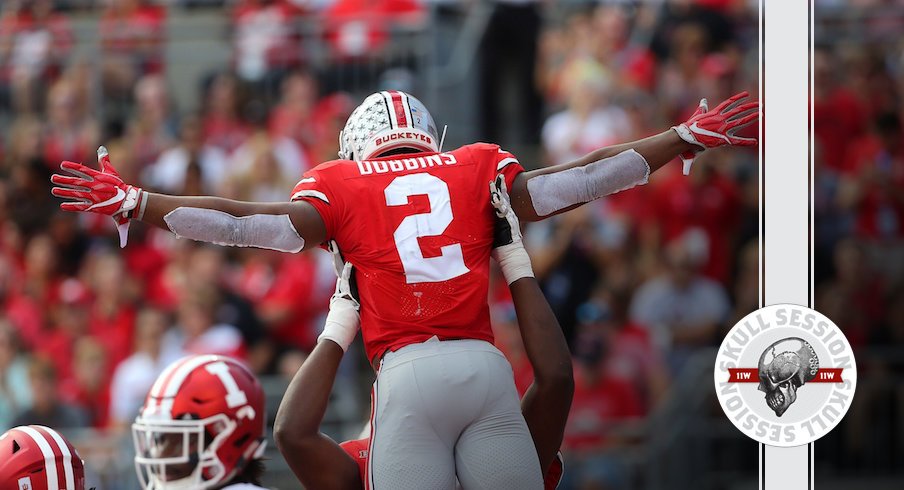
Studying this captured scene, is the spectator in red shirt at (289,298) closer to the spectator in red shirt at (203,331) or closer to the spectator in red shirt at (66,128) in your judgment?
the spectator in red shirt at (203,331)

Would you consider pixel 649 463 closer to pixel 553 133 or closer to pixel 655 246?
pixel 655 246

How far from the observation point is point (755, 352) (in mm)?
4910

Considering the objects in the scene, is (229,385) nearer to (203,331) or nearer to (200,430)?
(200,430)

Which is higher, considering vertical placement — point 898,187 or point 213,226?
point 898,187

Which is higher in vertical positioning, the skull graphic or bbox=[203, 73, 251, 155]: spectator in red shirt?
bbox=[203, 73, 251, 155]: spectator in red shirt

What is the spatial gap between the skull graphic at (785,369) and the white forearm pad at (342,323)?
150 cm

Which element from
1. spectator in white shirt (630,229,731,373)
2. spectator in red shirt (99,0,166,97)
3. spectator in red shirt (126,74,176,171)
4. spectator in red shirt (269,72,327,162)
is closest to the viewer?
spectator in white shirt (630,229,731,373)

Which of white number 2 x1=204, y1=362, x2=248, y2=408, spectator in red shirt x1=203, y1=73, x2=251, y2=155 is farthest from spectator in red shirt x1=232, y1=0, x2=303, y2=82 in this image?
white number 2 x1=204, y1=362, x2=248, y2=408

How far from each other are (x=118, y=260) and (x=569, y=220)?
146 inches

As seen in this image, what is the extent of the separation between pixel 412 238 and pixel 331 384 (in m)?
0.65

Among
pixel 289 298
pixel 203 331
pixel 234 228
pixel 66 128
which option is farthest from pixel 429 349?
pixel 66 128

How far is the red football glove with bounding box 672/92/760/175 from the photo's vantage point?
5328 mm

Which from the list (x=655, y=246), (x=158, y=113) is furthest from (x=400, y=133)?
(x=158, y=113)

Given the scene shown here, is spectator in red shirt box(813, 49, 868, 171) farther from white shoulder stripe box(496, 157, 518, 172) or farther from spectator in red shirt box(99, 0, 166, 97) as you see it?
white shoulder stripe box(496, 157, 518, 172)
